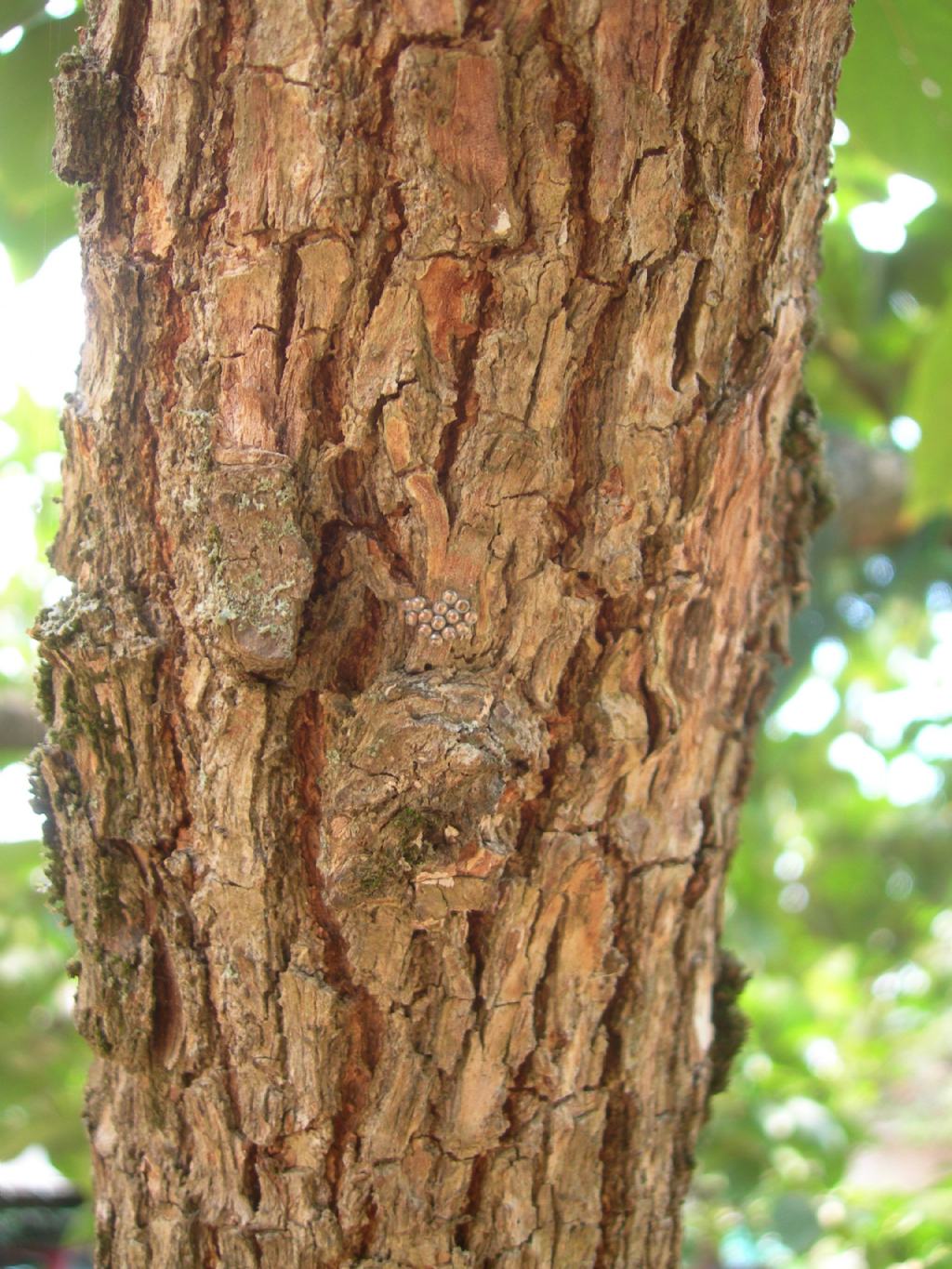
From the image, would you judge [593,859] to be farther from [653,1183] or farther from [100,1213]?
[100,1213]

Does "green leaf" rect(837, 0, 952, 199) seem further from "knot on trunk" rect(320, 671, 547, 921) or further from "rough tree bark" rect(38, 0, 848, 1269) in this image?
"knot on trunk" rect(320, 671, 547, 921)

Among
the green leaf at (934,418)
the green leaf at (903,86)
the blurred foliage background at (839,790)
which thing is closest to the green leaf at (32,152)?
the blurred foliage background at (839,790)

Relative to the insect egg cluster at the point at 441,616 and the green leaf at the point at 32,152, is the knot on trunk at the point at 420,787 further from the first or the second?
the green leaf at the point at 32,152

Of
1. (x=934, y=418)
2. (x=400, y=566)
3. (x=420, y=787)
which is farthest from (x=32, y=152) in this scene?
(x=934, y=418)

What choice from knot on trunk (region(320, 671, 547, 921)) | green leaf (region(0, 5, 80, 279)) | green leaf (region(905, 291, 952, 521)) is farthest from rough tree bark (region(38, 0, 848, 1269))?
green leaf (region(905, 291, 952, 521))

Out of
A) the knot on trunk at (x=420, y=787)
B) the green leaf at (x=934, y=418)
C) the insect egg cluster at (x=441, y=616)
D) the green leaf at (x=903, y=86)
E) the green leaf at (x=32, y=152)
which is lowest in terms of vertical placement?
the knot on trunk at (x=420, y=787)

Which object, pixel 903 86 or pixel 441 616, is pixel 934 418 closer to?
pixel 903 86
